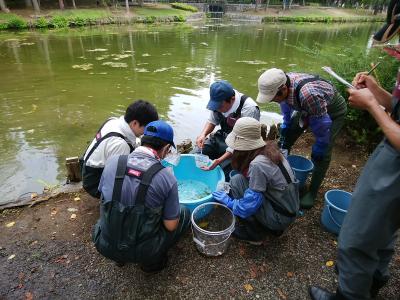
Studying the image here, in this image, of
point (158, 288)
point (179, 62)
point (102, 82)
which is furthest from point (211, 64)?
point (158, 288)

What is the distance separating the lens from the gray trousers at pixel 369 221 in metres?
1.55

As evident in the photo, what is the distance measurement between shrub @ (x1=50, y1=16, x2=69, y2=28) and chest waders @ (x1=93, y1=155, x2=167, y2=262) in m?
28.0

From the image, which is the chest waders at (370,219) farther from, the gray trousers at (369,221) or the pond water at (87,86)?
the pond water at (87,86)

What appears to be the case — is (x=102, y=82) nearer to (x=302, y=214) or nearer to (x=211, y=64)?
(x=211, y=64)

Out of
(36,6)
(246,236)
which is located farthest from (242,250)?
(36,6)

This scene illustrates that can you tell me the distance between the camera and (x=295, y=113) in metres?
3.63

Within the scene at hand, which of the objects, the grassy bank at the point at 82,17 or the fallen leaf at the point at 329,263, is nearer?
the fallen leaf at the point at 329,263

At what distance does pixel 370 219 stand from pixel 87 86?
9.50 meters

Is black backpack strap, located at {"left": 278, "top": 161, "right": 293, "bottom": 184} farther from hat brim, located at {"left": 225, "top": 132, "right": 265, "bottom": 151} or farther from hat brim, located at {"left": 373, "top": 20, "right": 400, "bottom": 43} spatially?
hat brim, located at {"left": 373, "top": 20, "right": 400, "bottom": 43}

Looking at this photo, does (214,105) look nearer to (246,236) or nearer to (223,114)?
(223,114)

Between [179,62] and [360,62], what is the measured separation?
9887 millimetres

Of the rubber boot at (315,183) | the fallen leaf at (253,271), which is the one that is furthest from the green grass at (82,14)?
the fallen leaf at (253,271)

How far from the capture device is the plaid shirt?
2855 mm

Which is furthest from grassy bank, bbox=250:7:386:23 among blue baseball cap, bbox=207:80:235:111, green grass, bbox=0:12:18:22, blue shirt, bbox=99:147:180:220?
blue shirt, bbox=99:147:180:220
